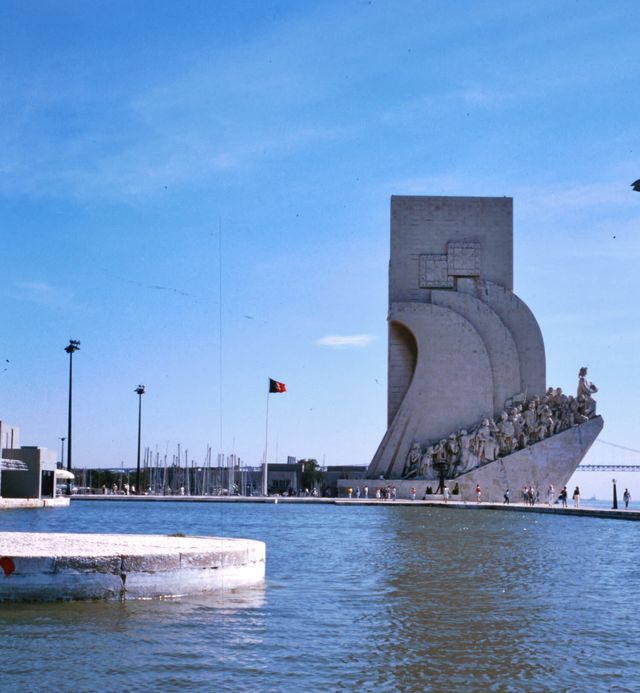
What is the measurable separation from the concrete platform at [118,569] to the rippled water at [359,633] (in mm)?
166

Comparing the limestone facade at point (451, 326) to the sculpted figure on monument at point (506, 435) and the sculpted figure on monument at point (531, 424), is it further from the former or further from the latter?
the sculpted figure on monument at point (531, 424)

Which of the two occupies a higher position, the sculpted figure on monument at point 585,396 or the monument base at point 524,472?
the sculpted figure on monument at point 585,396

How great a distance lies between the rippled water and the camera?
17.0ft

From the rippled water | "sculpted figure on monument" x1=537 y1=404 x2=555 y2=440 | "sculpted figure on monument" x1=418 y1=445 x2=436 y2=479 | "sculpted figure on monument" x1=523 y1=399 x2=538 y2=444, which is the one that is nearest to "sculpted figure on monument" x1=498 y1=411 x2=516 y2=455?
"sculpted figure on monument" x1=523 y1=399 x2=538 y2=444

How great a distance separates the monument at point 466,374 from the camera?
35.2 m

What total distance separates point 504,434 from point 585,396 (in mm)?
3192

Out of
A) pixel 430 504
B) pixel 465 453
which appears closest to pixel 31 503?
pixel 430 504

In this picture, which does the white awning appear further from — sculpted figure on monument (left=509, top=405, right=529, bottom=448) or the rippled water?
the rippled water

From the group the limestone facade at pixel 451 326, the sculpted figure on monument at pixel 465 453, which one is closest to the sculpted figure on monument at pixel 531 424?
the limestone facade at pixel 451 326

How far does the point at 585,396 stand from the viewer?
119 feet

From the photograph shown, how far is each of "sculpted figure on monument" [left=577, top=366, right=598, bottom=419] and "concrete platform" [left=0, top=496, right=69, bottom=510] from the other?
1699cm

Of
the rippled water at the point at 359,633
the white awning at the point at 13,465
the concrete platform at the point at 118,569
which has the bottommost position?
the rippled water at the point at 359,633

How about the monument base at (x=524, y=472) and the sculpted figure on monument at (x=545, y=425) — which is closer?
the monument base at (x=524, y=472)

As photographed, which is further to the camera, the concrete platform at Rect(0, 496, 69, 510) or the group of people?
the group of people
